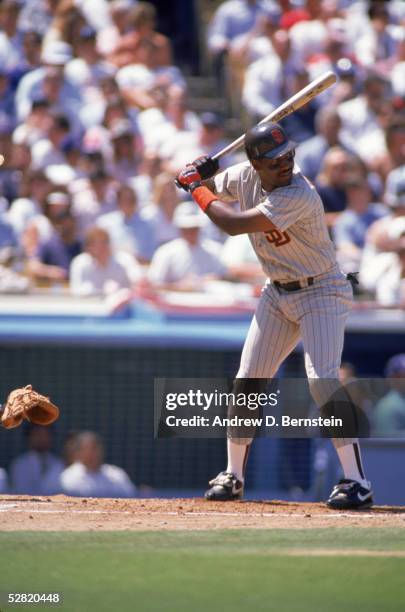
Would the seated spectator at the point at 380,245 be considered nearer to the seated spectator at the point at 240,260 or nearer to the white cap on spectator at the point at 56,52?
the seated spectator at the point at 240,260

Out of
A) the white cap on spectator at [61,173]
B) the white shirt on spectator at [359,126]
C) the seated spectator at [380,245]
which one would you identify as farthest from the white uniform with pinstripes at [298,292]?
the white shirt on spectator at [359,126]

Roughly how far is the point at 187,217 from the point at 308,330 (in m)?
4.15

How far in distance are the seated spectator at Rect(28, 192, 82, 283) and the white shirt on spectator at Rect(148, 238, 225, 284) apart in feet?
2.19

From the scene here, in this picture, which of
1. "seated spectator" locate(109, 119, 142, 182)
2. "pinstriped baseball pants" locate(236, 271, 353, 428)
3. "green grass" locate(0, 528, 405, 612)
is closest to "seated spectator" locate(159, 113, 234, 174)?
"seated spectator" locate(109, 119, 142, 182)

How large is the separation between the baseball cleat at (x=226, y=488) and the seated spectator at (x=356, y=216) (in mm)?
4486

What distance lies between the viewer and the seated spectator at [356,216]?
35.8 ft

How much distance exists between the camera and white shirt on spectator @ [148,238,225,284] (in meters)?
9.95

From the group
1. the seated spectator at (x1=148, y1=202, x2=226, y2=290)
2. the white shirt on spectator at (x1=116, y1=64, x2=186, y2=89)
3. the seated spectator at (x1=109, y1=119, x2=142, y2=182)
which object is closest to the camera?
the seated spectator at (x1=148, y1=202, x2=226, y2=290)

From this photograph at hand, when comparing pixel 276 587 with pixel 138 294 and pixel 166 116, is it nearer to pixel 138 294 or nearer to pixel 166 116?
Result: pixel 138 294

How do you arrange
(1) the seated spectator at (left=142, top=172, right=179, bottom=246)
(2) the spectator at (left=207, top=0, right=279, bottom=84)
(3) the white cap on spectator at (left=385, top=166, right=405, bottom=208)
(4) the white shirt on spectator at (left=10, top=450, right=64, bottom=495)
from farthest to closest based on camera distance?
(2) the spectator at (left=207, top=0, right=279, bottom=84) < (3) the white cap on spectator at (left=385, top=166, right=405, bottom=208) < (1) the seated spectator at (left=142, top=172, right=179, bottom=246) < (4) the white shirt on spectator at (left=10, top=450, right=64, bottom=495)

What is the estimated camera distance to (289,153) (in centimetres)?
602

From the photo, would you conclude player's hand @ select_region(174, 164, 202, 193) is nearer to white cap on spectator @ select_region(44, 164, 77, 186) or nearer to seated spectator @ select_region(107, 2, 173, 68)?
white cap on spectator @ select_region(44, 164, 77, 186)

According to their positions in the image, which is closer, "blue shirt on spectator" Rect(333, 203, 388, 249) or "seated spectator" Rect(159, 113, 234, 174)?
"blue shirt on spectator" Rect(333, 203, 388, 249)

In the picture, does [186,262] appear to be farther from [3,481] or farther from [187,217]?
[3,481]
